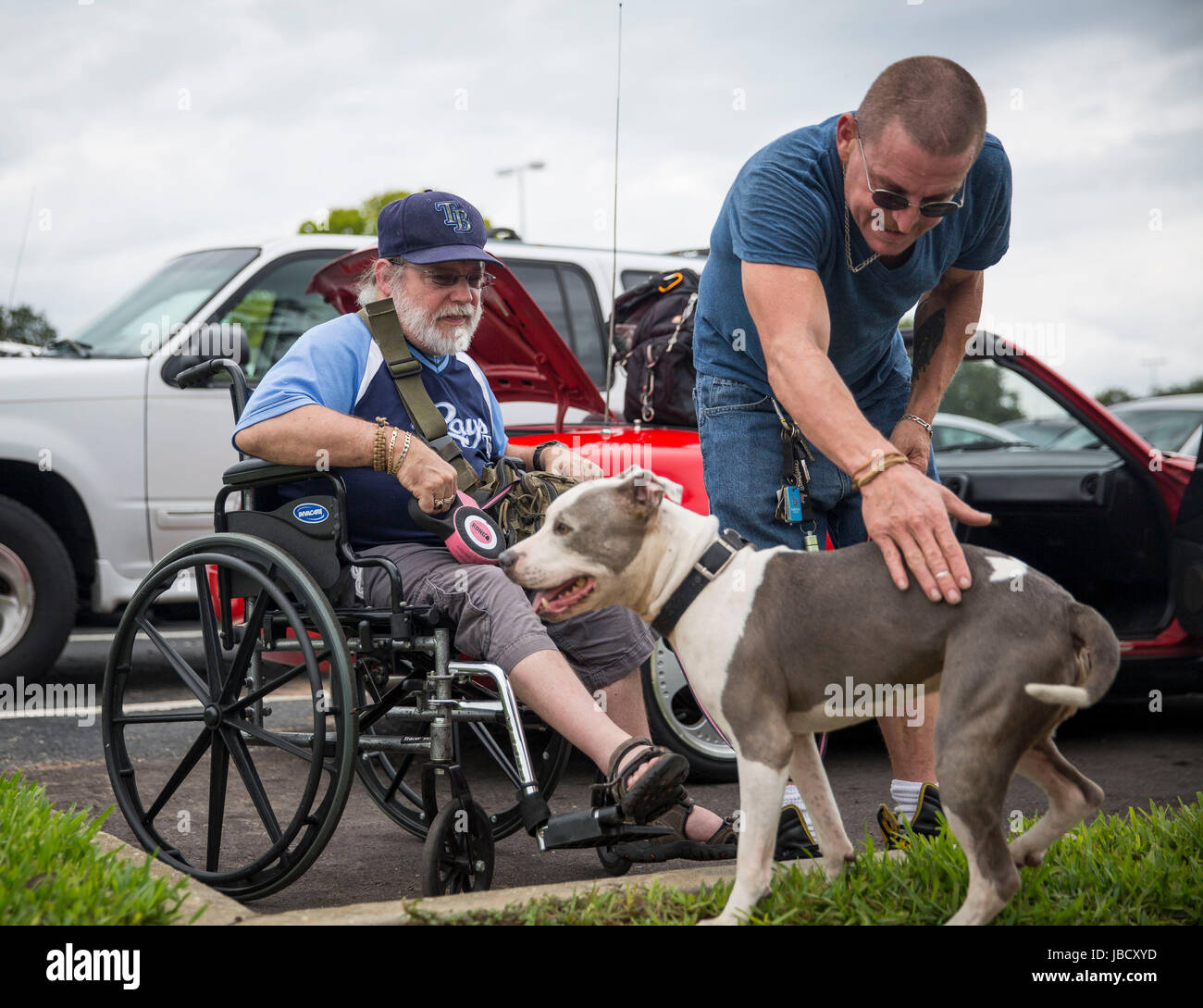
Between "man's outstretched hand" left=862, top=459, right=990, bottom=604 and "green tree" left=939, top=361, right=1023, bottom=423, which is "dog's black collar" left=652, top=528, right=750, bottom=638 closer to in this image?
"man's outstretched hand" left=862, top=459, right=990, bottom=604

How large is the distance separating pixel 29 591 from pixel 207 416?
129 centimetres

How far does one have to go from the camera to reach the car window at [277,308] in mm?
6594

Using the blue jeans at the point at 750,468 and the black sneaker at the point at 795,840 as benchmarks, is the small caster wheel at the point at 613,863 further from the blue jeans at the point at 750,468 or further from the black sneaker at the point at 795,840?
the blue jeans at the point at 750,468

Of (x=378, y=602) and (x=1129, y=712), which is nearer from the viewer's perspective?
(x=378, y=602)

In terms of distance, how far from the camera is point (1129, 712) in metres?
6.74

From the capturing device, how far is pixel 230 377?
3.66m

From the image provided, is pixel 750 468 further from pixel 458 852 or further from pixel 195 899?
pixel 195 899

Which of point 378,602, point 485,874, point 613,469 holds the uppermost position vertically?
point 613,469

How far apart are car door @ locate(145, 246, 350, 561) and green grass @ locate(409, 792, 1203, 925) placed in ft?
14.2

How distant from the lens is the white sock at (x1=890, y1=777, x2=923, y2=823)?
10.5 feet

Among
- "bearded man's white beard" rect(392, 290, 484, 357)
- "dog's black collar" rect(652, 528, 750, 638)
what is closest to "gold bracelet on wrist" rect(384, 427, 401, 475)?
"bearded man's white beard" rect(392, 290, 484, 357)

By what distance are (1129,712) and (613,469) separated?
148 inches

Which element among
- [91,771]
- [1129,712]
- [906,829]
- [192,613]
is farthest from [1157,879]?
[192,613]
